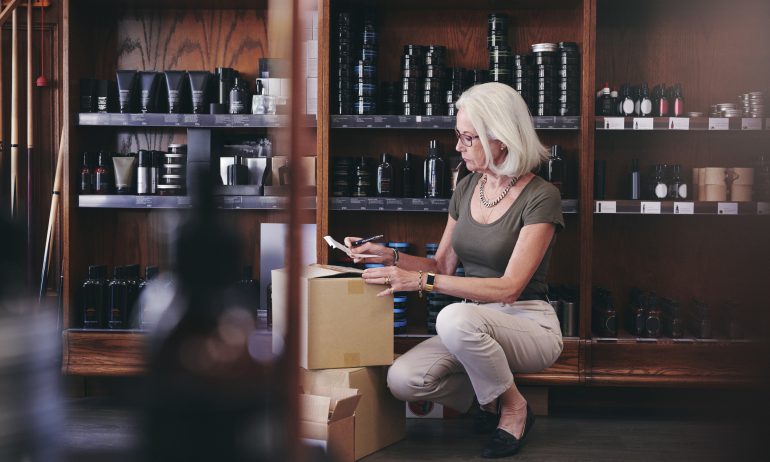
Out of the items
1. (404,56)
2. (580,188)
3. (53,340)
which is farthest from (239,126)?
(53,340)

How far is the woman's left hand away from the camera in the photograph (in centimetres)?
277

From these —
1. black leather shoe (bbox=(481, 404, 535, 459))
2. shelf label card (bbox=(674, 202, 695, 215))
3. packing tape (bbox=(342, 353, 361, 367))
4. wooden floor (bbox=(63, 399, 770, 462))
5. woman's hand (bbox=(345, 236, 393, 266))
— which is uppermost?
shelf label card (bbox=(674, 202, 695, 215))

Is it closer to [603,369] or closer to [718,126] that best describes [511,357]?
[603,369]

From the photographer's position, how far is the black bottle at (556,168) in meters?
3.64

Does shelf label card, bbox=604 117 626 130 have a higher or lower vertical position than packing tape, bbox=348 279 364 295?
higher

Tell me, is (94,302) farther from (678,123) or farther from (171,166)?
(678,123)

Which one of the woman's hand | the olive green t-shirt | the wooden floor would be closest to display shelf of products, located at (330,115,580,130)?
the olive green t-shirt

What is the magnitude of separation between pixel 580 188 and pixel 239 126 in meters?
1.49

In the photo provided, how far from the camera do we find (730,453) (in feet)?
1.91

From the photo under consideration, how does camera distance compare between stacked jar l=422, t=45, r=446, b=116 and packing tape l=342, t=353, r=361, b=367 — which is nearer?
packing tape l=342, t=353, r=361, b=367

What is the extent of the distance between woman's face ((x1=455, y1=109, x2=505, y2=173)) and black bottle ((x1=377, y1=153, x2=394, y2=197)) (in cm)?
71

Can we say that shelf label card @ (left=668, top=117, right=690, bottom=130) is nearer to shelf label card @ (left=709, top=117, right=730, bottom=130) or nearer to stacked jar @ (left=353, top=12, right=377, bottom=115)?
shelf label card @ (left=709, top=117, right=730, bottom=130)

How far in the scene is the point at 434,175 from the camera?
3.67 m

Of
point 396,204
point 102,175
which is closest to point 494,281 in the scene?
point 396,204
